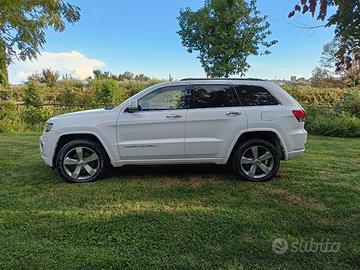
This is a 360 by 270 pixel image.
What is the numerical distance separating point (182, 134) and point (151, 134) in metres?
0.48

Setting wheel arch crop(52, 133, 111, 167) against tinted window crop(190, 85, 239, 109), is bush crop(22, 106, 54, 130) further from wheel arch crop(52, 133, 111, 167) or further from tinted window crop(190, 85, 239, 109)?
tinted window crop(190, 85, 239, 109)

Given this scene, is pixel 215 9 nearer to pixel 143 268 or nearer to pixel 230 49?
pixel 230 49

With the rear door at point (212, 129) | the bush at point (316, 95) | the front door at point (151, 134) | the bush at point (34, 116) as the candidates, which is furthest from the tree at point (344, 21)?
the bush at point (316, 95)

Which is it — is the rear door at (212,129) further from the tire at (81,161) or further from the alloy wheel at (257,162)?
the tire at (81,161)

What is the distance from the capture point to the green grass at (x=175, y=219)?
10.2 feet

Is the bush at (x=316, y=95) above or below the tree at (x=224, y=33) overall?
below

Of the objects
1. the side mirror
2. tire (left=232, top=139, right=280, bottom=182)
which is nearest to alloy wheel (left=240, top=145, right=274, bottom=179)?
tire (left=232, top=139, right=280, bottom=182)

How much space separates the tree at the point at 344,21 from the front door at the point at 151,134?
9.57ft

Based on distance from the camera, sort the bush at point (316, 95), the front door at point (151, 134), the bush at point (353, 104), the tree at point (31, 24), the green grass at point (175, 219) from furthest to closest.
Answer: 1. the bush at point (316, 95)
2. the bush at point (353, 104)
3. the tree at point (31, 24)
4. the front door at point (151, 134)
5. the green grass at point (175, 219)

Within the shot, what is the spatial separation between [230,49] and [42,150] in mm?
9384

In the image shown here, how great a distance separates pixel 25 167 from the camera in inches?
251

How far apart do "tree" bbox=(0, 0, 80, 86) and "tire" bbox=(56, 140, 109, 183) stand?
5831 mm

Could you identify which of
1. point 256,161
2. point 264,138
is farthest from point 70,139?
point 264,138

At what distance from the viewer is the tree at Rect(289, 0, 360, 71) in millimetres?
2340
